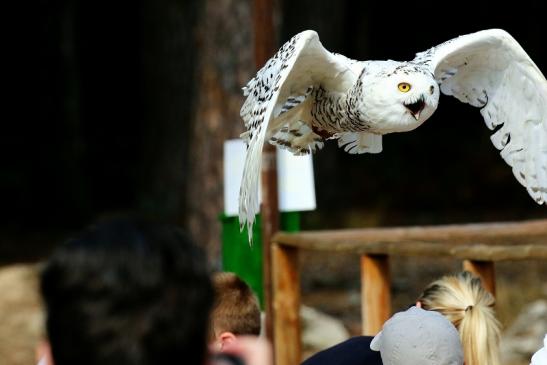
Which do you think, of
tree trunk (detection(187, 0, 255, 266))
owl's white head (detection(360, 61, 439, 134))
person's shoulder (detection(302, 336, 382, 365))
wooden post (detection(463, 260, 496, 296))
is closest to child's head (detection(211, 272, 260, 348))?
person's shoulder (detection(302, 336, 382, 365))

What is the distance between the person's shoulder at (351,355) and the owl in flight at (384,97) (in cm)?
41

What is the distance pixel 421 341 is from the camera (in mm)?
2031

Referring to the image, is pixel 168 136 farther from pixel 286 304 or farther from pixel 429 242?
pixel 429 242

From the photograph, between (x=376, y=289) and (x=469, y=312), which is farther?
(x=376, y=289)

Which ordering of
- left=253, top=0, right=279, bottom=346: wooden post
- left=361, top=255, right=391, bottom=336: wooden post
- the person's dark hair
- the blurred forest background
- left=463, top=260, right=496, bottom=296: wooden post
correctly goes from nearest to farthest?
the person's dark hair, left=463, top=260, right=496, bottom=296: wooden post, left=361, top=255, right=391, bottom=336: wooden post, left=253, top=0, right=279, bottom=346: wooden post, the blurred forest background

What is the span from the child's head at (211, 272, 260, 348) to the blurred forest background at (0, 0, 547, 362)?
5.61 metres

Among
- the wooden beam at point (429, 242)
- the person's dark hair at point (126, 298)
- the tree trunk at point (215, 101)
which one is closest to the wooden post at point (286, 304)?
the wooden beam at point (429, 242)

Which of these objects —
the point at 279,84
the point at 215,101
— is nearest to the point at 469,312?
the point at 279,84

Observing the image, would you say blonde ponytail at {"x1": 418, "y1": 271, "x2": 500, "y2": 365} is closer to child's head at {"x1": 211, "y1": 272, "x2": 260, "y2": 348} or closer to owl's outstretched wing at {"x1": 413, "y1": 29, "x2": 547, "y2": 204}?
child's head at {"x1": 211, "y1": 272, "x2": 260, "y2": 348}

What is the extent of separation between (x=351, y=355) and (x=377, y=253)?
1379 millimetres

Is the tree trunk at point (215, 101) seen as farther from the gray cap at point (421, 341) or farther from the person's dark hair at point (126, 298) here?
the person's dark hair at point (126, 298)

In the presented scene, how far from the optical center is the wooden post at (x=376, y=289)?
3.99m

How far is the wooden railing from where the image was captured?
135 inches

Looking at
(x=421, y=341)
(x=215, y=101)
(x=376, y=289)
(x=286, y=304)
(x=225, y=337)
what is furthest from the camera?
(x=215, y=101)
